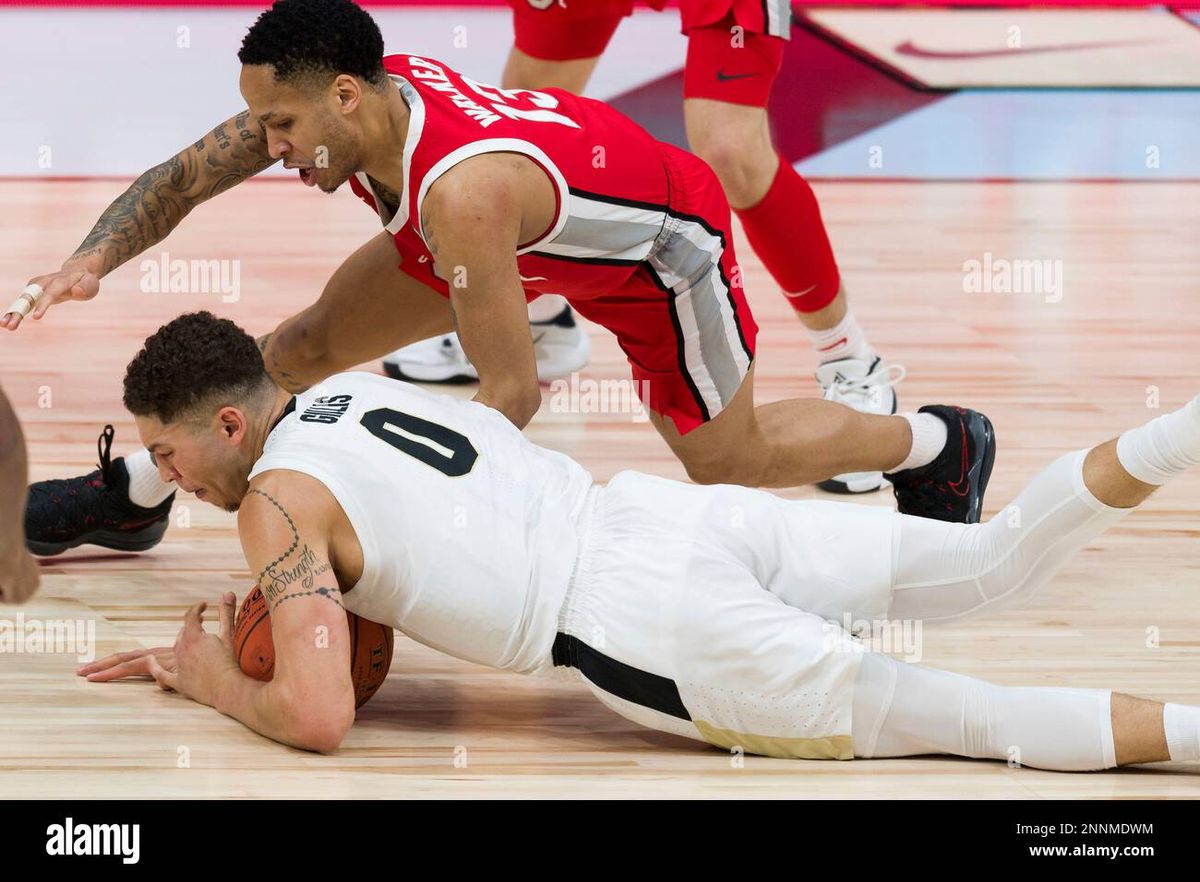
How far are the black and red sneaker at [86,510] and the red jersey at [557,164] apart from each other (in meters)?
0.78

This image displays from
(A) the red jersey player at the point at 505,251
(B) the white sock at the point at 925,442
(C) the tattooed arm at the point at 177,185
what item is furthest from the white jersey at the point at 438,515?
(B) the white sock at the point at 925,442

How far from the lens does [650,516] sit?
2.70 m

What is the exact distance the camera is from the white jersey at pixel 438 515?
2.57 meters

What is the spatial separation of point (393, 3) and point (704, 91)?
17.3ft

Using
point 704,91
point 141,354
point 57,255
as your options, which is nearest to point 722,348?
point 704,91

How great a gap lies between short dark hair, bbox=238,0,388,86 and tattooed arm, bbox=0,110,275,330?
1.51 feet

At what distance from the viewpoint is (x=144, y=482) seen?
350 cm

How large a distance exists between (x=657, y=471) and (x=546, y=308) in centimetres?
96

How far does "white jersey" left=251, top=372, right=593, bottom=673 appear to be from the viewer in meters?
2.57

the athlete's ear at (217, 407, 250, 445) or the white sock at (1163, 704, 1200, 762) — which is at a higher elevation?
the athlete's ear at (217, 407, 250, 445)

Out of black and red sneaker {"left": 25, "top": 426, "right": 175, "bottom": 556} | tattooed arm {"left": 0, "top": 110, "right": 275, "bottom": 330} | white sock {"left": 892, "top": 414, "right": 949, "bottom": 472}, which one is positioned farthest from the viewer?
A: white sock {"left": 892, "top": 414, "right": 949, "bottom": 472}

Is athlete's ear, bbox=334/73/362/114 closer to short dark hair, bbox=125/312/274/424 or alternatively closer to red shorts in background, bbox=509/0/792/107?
short dark hair, bbox=125/312/274/424

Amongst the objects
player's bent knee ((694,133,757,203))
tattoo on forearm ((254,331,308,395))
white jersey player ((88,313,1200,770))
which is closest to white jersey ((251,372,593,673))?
white jersey player ((88,313,1200,770))

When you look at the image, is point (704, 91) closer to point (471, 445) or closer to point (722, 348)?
point (722, 348)
